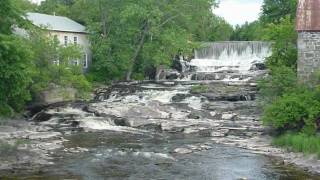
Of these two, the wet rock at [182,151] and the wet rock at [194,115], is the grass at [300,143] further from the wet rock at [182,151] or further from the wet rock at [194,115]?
the wet rock at [194,115]

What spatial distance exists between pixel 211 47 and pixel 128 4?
17516mm

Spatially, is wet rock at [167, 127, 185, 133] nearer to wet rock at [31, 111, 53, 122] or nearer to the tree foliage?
wet rock at [31, 111, 53, 122]

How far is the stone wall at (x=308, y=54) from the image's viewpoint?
27.8 metres

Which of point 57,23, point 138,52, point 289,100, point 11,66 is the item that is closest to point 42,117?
point 11,66

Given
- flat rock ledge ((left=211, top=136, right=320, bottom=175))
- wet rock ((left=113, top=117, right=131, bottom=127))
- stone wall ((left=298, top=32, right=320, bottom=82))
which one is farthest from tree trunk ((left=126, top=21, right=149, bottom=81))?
stone wall ((left=298, top=32, right=320, bottom=82))

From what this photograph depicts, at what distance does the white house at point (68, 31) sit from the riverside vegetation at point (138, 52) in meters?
1.53

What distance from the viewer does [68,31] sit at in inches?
2131

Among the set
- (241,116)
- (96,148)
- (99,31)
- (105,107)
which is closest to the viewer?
(96,148)

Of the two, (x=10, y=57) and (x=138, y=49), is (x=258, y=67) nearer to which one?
(x=138, y=49)

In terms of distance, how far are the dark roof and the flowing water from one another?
20.6 feet

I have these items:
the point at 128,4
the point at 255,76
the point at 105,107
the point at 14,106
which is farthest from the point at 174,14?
the point at 14,106

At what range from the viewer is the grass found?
23.5m

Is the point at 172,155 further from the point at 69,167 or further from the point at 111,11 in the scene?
the point at 111,11

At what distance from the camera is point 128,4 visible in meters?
51.5
